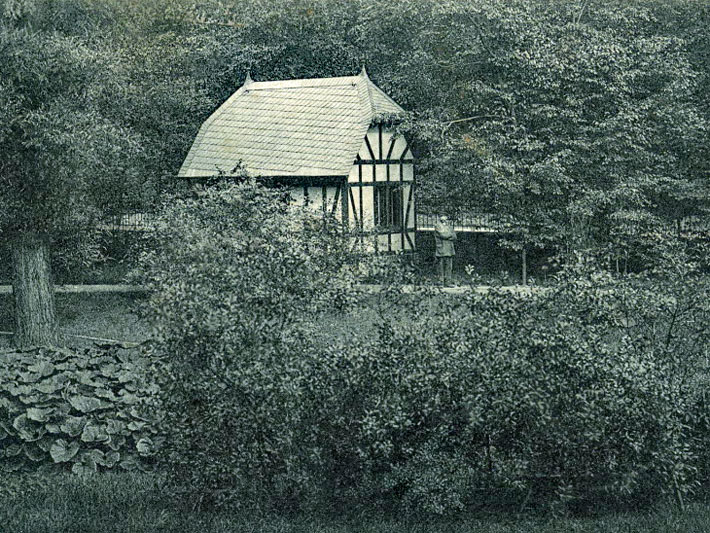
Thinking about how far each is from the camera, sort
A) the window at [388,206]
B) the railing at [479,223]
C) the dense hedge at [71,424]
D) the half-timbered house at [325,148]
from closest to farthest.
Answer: the dense hedge at [71,424], the half-timbered house at [325,148], the railing at [479,223], the window at [388,206]

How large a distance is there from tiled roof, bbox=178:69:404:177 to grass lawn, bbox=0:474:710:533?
14492 mm

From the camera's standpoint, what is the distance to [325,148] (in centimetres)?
2255

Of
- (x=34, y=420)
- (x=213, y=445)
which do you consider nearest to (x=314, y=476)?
(x=213, y=445)

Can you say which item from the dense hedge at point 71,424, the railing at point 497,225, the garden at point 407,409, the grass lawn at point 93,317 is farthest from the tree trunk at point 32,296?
the railing at point 497,225

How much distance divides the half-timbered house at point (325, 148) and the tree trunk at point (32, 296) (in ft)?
18.1

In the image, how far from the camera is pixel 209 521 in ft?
25.2

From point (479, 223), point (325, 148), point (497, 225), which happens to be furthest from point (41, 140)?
point (479, 223)

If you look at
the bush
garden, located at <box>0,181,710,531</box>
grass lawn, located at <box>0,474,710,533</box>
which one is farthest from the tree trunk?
the bush

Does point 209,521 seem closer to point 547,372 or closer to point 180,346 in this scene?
point 180,346

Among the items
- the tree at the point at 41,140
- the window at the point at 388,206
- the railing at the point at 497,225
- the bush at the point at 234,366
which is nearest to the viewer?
the bush at the point at 234,366

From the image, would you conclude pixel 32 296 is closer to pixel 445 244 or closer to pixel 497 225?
pixel 445 244

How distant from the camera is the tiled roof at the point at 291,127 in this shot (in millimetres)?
22500

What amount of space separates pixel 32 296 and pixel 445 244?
9.86 metres

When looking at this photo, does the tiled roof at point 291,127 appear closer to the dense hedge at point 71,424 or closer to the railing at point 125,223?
the railing at point 125,223
